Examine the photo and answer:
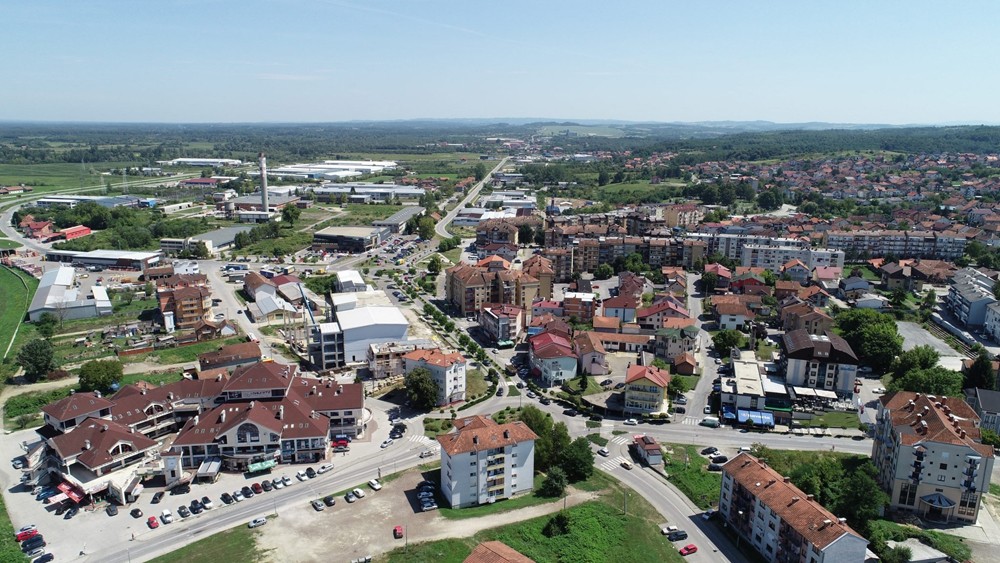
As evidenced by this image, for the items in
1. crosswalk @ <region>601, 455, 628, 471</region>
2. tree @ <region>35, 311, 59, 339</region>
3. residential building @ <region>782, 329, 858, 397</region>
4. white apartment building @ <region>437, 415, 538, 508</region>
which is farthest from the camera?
tree @ <region>35, 311, 59, 339</region>

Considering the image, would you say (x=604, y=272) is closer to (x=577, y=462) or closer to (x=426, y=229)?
(x=426, y=229)

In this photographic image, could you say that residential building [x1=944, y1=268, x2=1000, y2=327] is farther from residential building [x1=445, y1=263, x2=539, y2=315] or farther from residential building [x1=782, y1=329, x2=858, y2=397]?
residential building [x1=445, y1=263, x2=539, y2=315]

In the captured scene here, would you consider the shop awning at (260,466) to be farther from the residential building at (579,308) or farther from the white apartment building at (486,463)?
the residential building at (579,308)

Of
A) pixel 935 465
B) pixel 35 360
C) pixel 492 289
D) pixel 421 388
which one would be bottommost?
pixel 421 388

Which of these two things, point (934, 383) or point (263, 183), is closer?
point (934, 383)

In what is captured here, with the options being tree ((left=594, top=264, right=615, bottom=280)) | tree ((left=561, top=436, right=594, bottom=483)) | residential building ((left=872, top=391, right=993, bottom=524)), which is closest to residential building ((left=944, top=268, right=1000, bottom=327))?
residential building ((left=872, top=391, right=993, bottom=524))

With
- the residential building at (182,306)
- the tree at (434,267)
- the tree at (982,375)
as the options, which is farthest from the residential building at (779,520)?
the tree at (434,267)

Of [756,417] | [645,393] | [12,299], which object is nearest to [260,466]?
[645,393]
